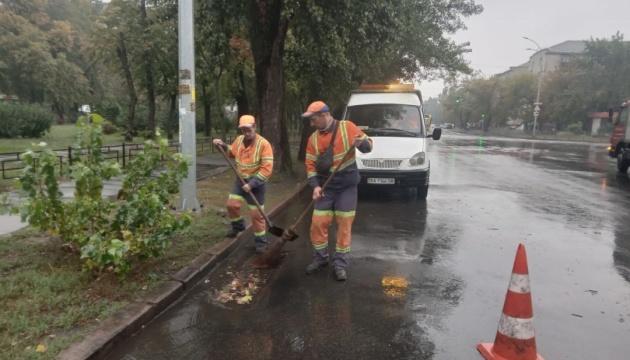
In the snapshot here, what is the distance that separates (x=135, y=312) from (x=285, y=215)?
16.4 ft

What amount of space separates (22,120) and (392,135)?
22.6 metres

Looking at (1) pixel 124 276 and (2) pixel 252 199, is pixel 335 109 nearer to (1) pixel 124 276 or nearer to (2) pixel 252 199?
(2) pixel 252 199

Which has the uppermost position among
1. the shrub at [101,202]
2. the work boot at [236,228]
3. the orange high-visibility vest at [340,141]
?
the orange high-visibility vest at [340,141]

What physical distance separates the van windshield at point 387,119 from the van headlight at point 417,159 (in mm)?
752

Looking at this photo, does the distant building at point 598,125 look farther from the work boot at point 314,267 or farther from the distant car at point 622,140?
the work boot at point 314,267

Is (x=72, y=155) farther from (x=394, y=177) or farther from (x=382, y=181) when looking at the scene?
(x=394, y=177)

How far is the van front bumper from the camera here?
32.6ft

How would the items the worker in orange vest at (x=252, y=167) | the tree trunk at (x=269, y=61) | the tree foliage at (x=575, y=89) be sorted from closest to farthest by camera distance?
the worker in orange vest at (x=252, y=167) → the tree trunk at (x=269, y=61) → the tree foliage at (x=575, y=89)

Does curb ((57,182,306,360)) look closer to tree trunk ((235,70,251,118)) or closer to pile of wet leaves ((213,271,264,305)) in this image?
pile of wet leaves ((213,271,264,305))

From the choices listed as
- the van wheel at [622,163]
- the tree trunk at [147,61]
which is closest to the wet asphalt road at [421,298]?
the van wheel at [622,163]

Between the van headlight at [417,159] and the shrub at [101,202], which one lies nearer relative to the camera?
the shrub at [101,202]

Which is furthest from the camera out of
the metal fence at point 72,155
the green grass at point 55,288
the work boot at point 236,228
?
the work boot at point 236,228

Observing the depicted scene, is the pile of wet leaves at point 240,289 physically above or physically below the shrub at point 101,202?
below

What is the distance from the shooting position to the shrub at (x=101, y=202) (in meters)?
4.47
